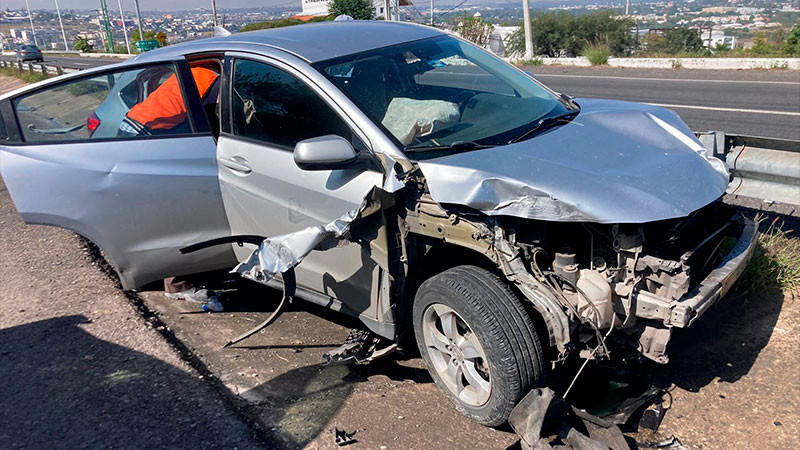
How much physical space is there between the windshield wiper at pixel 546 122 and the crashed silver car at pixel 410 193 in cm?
1

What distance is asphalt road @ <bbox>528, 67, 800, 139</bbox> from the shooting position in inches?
361

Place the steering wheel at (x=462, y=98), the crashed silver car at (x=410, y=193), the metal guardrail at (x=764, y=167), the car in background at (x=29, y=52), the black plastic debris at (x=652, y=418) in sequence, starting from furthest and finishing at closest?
the car in background at (x=29, y=52) < the metal guardrail at (x=764, y=167) < the steering wheel at (x=462, y=98) < the black plastic debris at (x=652, y=418) < the crashed silver car at (x=410, y=193)

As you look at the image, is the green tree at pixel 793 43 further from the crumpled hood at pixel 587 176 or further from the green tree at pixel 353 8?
the green tree at pixel 353 8

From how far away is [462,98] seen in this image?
3.80 metres

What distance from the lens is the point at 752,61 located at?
15422 mm

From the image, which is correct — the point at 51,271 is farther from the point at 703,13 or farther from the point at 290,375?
the point at 703,13

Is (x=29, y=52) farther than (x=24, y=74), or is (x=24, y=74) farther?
(x=29, y=52)

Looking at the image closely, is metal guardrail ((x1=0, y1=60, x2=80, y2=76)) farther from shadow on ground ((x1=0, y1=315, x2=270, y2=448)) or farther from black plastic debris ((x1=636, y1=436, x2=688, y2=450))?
black plastic debris ((x1=636, y1=436, x2=688, y2=450))

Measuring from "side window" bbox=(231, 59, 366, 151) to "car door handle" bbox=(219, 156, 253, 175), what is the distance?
0.51 feet

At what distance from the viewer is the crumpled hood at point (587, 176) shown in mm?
2770

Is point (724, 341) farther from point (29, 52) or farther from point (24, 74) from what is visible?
point (29, 52)

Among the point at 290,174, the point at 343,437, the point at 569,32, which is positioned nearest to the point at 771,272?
the point at 343,437

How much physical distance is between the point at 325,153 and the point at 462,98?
1070 millimetres

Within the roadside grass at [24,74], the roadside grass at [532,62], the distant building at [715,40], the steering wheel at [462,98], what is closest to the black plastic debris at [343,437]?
the steering wheel at [462,98]
